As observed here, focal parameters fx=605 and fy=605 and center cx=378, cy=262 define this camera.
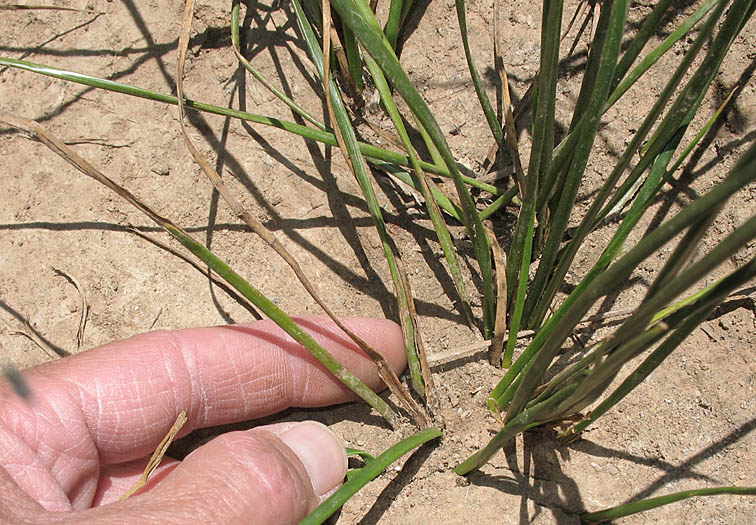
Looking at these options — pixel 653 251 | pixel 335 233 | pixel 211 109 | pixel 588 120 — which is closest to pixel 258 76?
pixel 211 109

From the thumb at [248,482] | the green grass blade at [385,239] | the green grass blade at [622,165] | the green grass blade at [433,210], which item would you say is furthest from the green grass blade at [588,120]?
the thumb at [248,482]

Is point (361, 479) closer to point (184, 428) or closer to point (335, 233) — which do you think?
point (184, 428)

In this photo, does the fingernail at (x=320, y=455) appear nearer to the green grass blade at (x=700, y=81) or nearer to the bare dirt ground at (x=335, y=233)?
the bare dirt ground at (x=335, y=233)

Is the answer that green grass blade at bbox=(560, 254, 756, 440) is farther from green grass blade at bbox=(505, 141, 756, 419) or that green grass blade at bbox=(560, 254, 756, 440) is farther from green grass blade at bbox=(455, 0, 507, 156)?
green grass blade at bbox=(455, 0, 507, 156)

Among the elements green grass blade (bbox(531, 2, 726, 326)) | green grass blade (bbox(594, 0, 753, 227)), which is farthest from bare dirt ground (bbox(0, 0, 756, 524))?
green grass blade (bbox(594, 0, 753, 227))

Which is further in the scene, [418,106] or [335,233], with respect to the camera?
[335,233]

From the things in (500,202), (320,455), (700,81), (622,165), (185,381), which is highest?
(700,81)
